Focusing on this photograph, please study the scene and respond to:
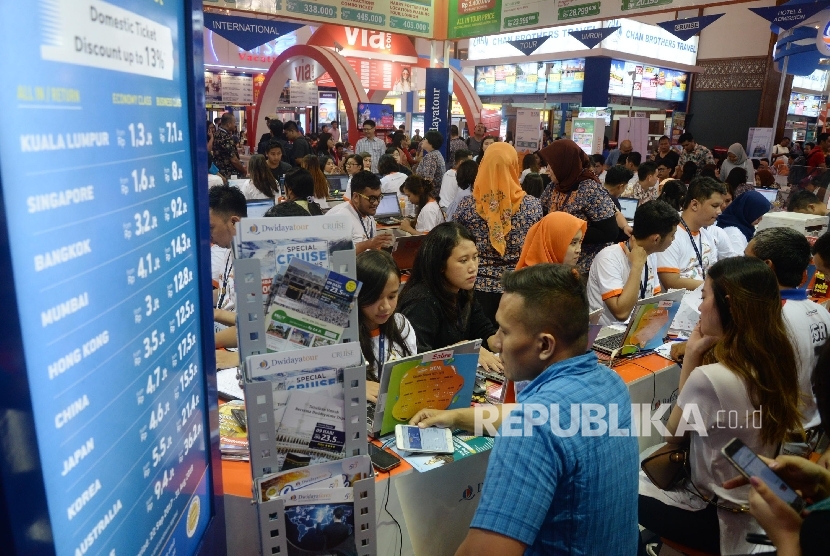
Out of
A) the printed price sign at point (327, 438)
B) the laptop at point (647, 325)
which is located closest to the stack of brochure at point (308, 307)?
the printed price sign at point (327, 438)

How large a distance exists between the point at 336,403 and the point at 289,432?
0.14m

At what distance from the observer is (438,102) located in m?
10.3

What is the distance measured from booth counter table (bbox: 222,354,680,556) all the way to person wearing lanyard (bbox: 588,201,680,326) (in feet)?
5.39

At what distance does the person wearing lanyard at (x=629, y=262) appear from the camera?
11.2 feet

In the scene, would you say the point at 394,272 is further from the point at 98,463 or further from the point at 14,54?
the point at 14,54

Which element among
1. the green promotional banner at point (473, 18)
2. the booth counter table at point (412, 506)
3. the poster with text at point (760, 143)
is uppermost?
the green promotional banner at point (473, 18)

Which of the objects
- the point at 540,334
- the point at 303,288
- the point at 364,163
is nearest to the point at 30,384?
the point at 303,288

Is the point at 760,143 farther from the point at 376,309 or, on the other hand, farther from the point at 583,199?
the point at 376,309

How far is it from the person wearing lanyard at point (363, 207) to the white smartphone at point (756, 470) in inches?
141

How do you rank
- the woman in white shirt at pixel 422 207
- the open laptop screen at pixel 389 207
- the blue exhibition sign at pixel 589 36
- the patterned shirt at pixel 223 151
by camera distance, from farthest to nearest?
the blue exhibition sign at pixel 589 36 → the patterned shirt at pixel 223 151 → the open laptop screen at pixel 389 207 → the woman in white shirt at pixel 422 207

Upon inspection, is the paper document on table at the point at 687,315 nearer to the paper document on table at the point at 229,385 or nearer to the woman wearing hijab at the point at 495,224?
the woman wearing hijab at the point at 495,224

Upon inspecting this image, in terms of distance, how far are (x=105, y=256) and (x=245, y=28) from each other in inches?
336

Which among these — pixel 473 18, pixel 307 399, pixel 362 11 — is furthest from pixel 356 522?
pixel 473 18

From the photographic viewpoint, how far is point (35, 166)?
715 millimetres
